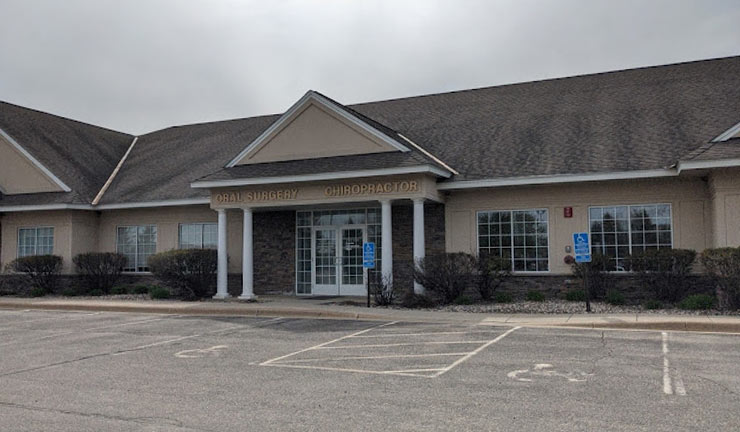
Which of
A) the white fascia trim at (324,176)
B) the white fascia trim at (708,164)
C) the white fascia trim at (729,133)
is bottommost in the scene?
the white fascia trim at (708,164)

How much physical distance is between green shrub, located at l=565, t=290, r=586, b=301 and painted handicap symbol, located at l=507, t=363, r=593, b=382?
8619 millimetres

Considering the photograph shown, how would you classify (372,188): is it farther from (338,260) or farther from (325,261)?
(325,261)

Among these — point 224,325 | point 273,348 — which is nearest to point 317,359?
point 273,348

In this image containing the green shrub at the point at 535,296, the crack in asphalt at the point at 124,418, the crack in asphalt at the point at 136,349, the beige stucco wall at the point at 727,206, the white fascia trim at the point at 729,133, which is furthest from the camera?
the green shrub at the point at 535,296

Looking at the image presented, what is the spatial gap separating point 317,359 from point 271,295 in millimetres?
11432

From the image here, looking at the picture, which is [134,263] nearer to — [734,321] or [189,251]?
[189,251]

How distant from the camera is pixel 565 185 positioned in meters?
18.1

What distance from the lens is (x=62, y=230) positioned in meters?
24.0

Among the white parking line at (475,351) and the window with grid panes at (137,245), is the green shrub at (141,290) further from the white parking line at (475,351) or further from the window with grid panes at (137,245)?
the white parking line at (475,351)

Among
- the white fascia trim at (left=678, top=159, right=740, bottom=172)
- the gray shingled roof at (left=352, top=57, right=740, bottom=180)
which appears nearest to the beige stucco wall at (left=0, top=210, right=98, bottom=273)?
the gray shingled roof at (left=352, top=57, right=740, bottom=180)

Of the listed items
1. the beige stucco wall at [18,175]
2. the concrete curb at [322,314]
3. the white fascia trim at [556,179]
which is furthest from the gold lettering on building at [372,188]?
the beige stucco wall at [18,175]

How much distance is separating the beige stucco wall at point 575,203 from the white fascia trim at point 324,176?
57.8 inches

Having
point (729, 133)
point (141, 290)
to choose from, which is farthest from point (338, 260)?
point (729, 133)

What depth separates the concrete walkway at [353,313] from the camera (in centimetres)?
1302
